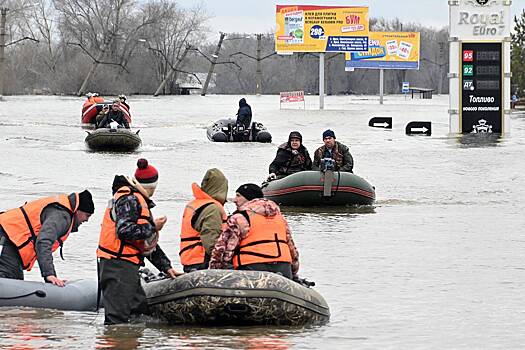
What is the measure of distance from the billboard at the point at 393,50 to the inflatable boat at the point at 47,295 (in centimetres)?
7699

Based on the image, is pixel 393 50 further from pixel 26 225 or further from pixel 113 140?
pixel 26 225

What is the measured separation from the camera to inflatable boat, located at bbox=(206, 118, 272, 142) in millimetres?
41416

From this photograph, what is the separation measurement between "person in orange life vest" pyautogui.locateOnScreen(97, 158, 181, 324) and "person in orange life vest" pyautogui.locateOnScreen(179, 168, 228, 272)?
1.50 ft

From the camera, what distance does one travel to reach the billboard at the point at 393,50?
288 feet

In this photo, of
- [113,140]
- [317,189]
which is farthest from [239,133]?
[317,189]

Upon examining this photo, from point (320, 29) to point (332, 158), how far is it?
5302 cm

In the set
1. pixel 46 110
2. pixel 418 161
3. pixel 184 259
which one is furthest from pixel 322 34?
pixel 184 259

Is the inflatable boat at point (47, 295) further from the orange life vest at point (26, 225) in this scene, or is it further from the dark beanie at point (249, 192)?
the dark beanie at point (249, 192)

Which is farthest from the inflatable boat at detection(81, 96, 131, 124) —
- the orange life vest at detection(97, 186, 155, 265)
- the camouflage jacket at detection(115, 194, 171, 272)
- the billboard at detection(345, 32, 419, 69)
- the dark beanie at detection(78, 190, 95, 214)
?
the camouflage jacket at detection(115, 194, 171, 272)

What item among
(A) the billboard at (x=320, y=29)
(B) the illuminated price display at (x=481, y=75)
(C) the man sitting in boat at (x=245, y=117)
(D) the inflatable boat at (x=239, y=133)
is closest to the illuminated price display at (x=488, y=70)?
(B) the illuminated price display at (x=481, y=75)

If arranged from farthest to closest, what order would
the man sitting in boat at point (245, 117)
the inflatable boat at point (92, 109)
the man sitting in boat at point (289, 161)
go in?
1. the inflatable boat at point (92, 109)
2. the man sitting in boat at point (245, 117)
3. the man sitting in boat at point (289, 161)

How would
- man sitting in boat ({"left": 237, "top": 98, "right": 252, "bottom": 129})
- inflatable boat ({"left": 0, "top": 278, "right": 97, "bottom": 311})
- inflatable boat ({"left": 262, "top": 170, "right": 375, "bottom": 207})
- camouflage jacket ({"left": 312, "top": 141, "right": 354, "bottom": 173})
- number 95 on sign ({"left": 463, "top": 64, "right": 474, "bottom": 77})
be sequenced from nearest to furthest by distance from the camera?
inflatable boat ({"left": 0, "top": 278, "right": 97, "bottom": 311}) < camouflage jacket ({"left": 312, "top": 141, "right": 354, "bottom": 173}) < inflatable boat ({"left": 262, "top": 170, "right": 375, "bottom": 207}) < man sitting in boat ({"left": 237, "top": 98, "right": 252, "bottom": 129}) < number 95 on sign ({"left": 463, "top": 64, "right": 474, "bottom": 77})

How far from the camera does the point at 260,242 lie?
1047 centimetres

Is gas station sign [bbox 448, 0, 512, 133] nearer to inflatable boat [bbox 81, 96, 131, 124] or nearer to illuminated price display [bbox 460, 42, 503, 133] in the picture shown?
illuminated price display [bbox 460, 42, 503, 133]
